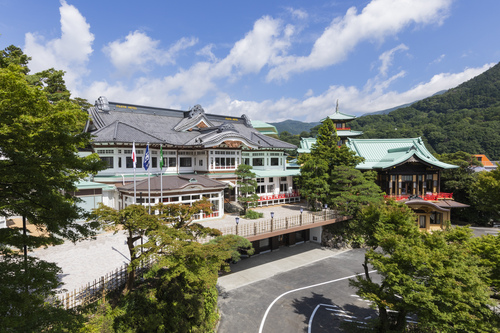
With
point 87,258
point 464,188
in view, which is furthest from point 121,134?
point 464,188

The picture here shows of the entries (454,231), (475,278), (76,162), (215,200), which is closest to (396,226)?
(454,231)

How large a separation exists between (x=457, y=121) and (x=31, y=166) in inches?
4651

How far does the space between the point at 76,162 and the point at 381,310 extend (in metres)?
12.8

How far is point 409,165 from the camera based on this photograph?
2764 cm

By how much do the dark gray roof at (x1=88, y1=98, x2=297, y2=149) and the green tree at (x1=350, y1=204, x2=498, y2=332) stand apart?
1777 centimetres

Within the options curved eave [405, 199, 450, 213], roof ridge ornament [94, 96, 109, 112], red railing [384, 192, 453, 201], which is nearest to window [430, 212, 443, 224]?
curved eave [405, 199, 450, 213]

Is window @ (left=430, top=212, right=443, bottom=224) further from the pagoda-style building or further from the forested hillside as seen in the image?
the forested hillside

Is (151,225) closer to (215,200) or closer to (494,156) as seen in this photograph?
(215,200)

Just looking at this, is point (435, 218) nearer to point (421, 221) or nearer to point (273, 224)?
point (421, 221)

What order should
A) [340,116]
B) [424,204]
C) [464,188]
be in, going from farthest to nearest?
[340,116] → [464,188] → [424,204]

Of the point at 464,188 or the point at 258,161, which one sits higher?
the point at 258,161

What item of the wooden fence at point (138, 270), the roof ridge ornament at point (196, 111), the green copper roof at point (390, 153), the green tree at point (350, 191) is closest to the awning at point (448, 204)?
the green copper roof at point (390, 153)

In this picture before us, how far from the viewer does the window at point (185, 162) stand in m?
26.1

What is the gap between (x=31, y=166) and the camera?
552 cm
